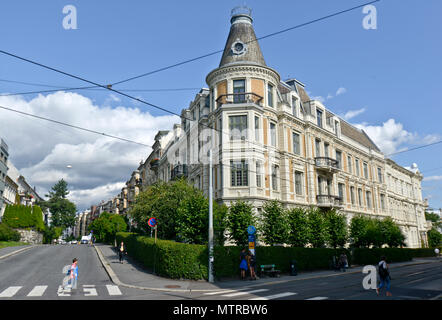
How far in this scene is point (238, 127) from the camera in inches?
1198

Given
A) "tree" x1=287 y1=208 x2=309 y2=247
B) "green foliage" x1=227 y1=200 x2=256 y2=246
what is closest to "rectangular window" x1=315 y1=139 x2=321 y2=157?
"tree" x1=287 y1=208 x2=309 y2=247

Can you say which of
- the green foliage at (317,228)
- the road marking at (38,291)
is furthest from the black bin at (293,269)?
the road marking at (38,291)

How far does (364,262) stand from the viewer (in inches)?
1377

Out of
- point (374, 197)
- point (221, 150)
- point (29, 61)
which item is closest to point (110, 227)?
point (221, 150)

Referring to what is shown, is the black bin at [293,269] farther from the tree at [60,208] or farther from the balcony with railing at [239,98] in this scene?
the tree at [60,208]

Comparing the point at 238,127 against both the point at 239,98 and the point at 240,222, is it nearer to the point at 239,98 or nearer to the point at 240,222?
the point at 239,98

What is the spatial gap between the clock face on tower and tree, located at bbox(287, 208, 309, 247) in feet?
50.6

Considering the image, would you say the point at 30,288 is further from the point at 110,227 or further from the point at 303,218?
the point at 110,227

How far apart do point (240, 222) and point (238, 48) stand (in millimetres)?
17017

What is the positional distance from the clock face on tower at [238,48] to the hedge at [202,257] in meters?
18.3

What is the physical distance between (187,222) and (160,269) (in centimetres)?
397


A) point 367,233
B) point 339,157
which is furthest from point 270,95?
point 367,233

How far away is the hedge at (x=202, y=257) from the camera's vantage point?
66.8 feet

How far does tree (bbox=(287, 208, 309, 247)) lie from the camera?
92.1 ft
